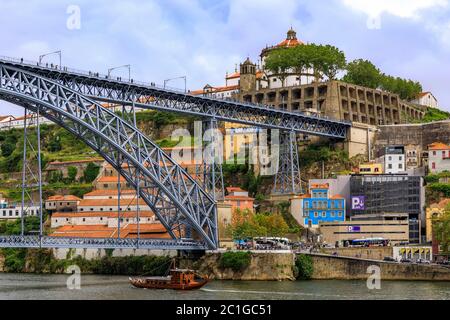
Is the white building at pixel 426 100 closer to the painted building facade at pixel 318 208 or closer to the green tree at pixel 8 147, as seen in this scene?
the painted building facade at pixel 318 208

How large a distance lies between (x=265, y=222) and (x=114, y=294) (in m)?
27.2

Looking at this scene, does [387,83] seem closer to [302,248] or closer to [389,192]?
[389,192]

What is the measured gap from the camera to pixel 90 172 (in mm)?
117750

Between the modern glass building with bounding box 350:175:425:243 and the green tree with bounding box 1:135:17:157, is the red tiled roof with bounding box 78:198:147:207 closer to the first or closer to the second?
the modern glass building with bounding box 350:175:425:243

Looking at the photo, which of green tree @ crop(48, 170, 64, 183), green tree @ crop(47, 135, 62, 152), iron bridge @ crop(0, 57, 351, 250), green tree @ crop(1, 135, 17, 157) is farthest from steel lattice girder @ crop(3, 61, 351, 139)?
green tree @ crop(1, 135, 17, 157)

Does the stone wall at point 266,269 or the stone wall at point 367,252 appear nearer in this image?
the stone wall at point 266,269

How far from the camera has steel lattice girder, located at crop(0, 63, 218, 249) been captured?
64.4 metres

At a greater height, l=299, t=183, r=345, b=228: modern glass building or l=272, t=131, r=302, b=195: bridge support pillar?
l=272, t=131, r=302, b=195: bridge support pillar

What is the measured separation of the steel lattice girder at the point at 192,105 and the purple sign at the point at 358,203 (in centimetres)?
1128

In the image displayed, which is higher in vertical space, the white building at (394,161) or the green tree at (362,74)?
the green tree at (362,74)

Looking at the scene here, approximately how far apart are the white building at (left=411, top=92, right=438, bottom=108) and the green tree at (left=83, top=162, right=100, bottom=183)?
1768 inches

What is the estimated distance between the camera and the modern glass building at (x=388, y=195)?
279ft

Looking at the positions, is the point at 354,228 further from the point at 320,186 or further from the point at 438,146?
the point at 438,146

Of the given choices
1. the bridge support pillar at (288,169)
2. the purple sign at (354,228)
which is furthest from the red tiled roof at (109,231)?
the purple sign at (354,228)
